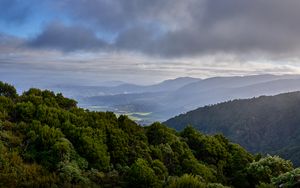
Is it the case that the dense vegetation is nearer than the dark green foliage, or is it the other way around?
the dense vegetation

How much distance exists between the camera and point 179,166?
16.2 m

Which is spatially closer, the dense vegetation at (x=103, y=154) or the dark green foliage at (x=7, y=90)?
the dense vegetation at (x=103, y=154)

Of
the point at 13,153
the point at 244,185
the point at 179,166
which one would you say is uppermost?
the point at 13,153

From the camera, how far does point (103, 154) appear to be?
46.6 feet

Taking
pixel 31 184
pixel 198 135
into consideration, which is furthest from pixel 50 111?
pixel 198 135

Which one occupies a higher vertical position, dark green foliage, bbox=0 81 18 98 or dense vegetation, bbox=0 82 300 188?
dark green foliage, bbox=0 81 18 98

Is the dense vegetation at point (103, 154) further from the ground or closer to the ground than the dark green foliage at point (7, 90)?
closer to the ground

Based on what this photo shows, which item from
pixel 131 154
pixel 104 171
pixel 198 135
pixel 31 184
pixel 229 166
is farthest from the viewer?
pixel 198 135

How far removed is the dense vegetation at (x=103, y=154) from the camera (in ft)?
39.0

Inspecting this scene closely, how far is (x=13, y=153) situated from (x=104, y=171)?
138 inches

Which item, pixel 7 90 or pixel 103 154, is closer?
pixel 103 154

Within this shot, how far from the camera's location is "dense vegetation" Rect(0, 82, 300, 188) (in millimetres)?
11898

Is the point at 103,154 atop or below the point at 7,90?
below

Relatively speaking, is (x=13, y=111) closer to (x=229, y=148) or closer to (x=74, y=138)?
(x=74, y=138)
